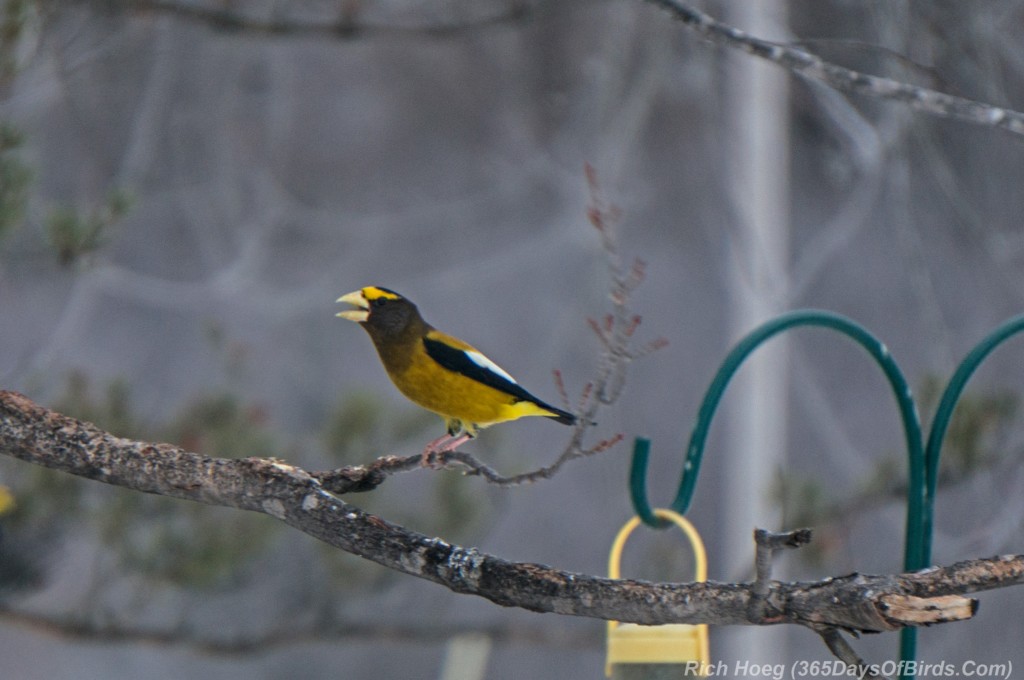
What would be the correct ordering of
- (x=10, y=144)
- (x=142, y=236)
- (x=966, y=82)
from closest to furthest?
(x=10, y=144)
(x=966, y=82)
(x=142, y=236)

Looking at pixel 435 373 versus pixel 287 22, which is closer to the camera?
pixel 435 373

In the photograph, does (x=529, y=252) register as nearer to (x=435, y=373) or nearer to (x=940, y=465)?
(x=940, y=465)

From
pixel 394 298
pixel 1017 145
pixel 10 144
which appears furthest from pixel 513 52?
pixel 394 298

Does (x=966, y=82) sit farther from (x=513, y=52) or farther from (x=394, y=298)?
(x=394, y=298)

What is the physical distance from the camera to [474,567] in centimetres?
75

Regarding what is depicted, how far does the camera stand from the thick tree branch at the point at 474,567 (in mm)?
662

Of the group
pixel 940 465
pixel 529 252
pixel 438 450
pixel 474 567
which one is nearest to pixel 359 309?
pixel 438 450

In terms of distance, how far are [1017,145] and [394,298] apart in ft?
8.20

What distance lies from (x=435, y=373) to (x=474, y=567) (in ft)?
0.61

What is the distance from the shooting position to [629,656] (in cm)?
97

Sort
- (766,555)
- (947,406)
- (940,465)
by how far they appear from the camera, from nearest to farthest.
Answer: (766,555), (947,406), (940,465)

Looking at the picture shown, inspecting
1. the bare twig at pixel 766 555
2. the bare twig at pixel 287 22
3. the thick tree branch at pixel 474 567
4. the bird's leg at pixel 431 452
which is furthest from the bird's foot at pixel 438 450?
the bare twig at pixel 287 22

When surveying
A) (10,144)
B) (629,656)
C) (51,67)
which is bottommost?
(629,656)

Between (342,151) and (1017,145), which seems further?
(342,151)
